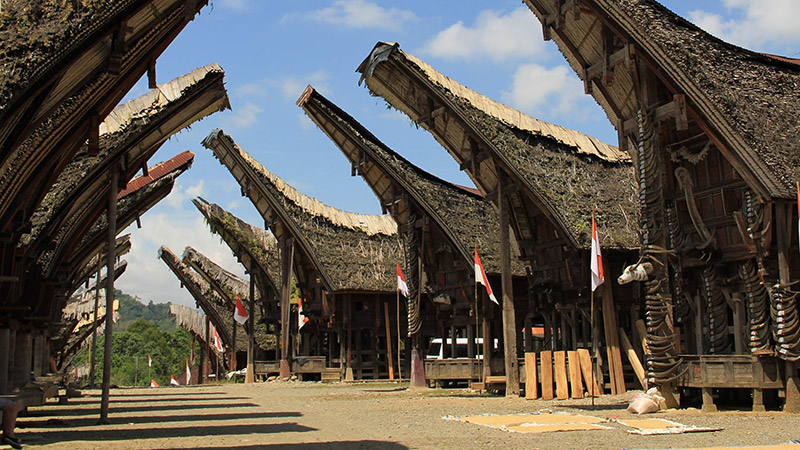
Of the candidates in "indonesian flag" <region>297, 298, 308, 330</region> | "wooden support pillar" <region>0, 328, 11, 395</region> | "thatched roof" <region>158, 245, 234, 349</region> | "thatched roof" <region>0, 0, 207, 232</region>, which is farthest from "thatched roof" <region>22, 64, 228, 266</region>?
"thatched roof" <region>158, 245, 234, 349</region>

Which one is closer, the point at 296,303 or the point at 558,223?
the point at 558,223

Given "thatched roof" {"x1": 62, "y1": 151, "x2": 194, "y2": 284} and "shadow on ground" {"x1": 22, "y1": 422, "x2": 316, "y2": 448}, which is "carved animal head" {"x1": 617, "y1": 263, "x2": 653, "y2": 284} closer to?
"shadow on ground" {"x1": 22, "y1": 422, "x2": 316, "y2": 448}

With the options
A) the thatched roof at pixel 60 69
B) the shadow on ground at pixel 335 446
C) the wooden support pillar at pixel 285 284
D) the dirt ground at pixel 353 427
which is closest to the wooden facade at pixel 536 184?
the dirt ground at pixel 353 427

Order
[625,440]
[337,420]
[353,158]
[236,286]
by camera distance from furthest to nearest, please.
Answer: [236,286] → [353,158] → [337,420] → [625,440]

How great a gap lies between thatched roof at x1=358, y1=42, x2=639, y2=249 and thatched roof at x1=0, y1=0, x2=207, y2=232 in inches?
335

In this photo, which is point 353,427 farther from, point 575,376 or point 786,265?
point 786,265

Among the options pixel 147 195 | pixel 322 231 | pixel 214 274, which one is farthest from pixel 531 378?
pixel 214 274

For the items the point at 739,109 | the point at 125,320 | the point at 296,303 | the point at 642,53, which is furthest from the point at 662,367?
the point at 125,320

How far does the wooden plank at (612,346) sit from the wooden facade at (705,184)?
11.3ft

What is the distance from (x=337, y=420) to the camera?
15.0m

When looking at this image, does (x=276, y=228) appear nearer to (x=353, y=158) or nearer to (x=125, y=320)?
(x=353, y=158)

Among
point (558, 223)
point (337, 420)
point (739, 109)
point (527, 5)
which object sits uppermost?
point (527, 5)

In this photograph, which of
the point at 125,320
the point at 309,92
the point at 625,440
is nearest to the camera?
the point at 625,440

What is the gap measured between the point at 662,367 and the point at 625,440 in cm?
532
